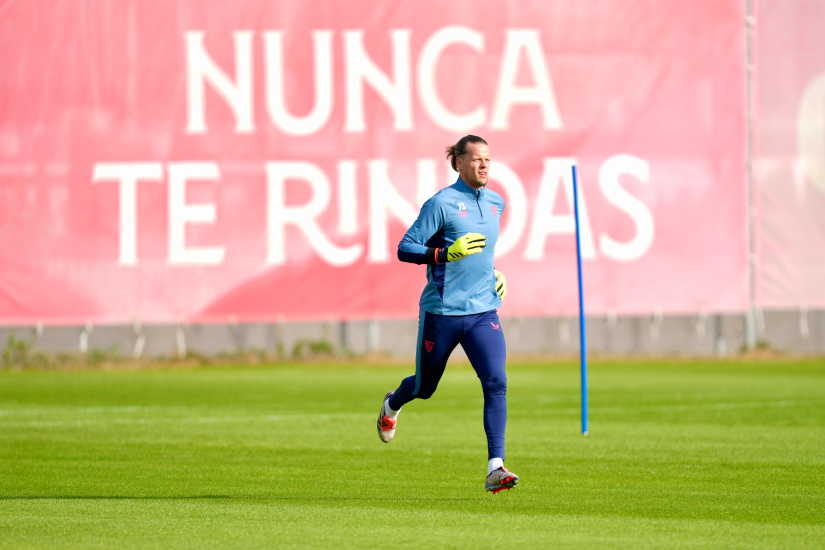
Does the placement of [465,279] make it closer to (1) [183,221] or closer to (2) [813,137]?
(1) [183,221]

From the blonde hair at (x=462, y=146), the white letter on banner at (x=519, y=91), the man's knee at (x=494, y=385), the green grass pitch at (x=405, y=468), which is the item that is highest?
the white letter on banner at (x=519, y=91)

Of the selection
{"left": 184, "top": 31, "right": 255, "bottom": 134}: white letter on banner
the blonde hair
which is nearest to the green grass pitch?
the blonde hair

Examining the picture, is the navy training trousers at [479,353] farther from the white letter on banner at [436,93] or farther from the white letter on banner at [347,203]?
the white letter on banner at [436,93]

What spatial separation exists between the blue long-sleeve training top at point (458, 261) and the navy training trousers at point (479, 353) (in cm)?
8

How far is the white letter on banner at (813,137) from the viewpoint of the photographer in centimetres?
2467

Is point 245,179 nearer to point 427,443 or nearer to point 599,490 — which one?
point 427,443

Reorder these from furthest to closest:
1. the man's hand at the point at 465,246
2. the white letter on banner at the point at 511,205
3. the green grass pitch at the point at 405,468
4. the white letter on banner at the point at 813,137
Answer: the white letter on banner at the point at 813,137
the white letter on banner at the point at 511,205
the man's hand at the point at 465,246
the green grass pitch at the point at 405,468

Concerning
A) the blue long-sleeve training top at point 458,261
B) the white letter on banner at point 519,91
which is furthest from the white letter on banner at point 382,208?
the blue long-sleeve training top at point 458,261

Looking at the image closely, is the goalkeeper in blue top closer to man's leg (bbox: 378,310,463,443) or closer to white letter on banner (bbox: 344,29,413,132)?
man's leg (bbox: 378,310,463,443)

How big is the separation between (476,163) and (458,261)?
27.4 inches

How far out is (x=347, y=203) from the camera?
23969mm

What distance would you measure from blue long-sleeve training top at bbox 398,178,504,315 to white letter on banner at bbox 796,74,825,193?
687 inches

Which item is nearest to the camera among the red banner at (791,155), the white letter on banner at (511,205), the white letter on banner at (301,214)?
the white letter on banner at (301,214)

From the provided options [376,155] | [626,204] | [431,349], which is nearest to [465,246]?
[431,349]
